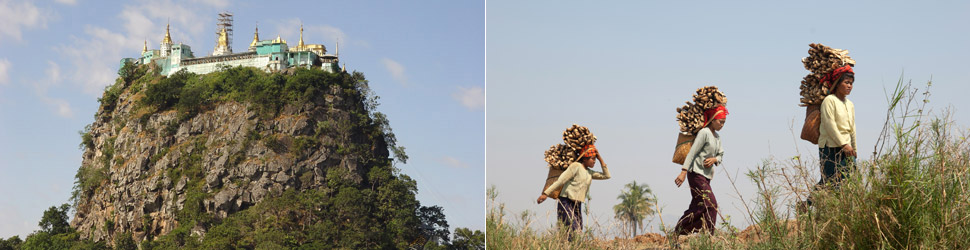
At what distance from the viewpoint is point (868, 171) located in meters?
4.92

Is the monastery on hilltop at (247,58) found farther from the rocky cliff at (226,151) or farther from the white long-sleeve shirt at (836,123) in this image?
the white long-sleeve shirt at (836,123)

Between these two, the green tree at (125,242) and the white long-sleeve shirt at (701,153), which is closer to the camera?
the white long-sleeve shirt at (701,153)

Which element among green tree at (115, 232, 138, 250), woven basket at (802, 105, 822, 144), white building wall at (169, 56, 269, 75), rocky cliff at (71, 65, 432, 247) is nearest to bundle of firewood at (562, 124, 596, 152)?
woven basket at (802, 105, 822, 144)

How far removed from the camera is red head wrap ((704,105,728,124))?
6465mm

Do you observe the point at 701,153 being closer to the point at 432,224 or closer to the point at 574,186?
the point at 574,186

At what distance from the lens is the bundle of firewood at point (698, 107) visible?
6486mm

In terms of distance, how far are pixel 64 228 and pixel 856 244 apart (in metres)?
68.1

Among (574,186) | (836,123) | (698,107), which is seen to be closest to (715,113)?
(698,107)

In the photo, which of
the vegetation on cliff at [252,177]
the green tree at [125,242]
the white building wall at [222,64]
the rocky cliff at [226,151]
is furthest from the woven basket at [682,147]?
the white building wall at [222,64]

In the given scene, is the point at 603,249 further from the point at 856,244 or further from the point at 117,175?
the point at 117,175

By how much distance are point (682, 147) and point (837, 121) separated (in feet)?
3.29

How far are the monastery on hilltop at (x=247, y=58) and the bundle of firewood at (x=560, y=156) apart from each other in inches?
2277

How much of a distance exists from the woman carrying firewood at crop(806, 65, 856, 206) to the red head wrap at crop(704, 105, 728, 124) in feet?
2.01

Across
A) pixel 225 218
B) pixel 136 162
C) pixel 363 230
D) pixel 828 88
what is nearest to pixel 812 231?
pixel 828 88
